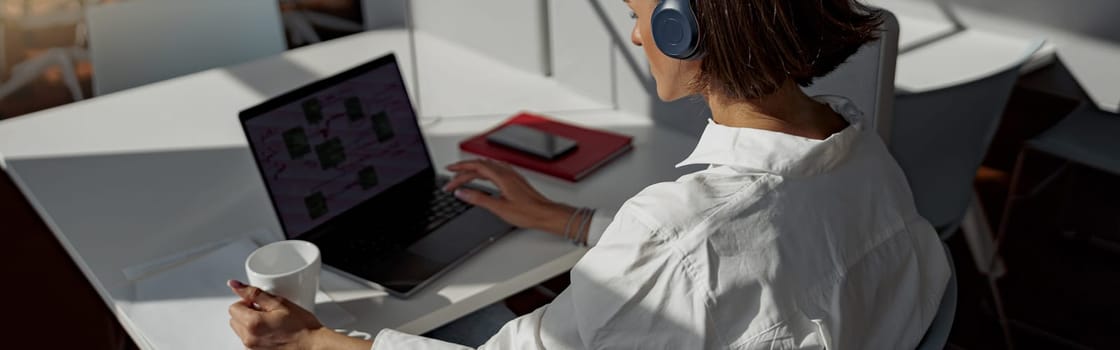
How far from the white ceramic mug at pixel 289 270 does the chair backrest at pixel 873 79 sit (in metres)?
0.76

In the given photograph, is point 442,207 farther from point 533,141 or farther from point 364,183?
point 533,141

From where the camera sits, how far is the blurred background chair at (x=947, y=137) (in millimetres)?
2023

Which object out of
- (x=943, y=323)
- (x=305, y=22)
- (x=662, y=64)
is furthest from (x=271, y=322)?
(x=305, y=22)

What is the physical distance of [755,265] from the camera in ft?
3.55

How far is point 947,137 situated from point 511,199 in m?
0.94

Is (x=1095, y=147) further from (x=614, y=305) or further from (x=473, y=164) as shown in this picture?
(x=614, y=305)

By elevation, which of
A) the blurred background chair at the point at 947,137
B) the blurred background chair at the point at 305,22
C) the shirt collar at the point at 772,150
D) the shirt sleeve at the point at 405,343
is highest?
the shirt collar at the point at 772,150

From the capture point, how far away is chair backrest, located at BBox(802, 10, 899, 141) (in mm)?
1555

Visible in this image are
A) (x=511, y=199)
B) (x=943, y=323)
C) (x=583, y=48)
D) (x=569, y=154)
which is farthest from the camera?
(x=583, y=48)

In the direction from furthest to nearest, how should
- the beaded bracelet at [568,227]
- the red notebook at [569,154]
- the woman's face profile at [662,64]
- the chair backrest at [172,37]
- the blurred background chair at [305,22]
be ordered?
1. the blurred background chair at [305,22]
2. the chair backrest at [172,37]
3. the red notebook at [569,154]
4. the beaded bracelet at [568,227]
5. the woman's face profile at [662,64]

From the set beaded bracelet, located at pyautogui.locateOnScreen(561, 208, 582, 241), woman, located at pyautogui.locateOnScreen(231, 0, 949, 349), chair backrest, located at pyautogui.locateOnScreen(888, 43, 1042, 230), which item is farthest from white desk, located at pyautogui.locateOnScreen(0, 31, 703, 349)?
chair backrest, located at pyautogui.locateOnScreen(888, 43, 1042, 230)

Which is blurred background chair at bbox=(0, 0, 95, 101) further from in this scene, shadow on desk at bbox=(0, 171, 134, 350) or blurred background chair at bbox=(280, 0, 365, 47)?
shadow on desk at bbox=(0, 171, 134, 350)

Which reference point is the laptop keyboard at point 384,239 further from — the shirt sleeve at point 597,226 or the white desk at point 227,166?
the shirt sleeve at point 597,226

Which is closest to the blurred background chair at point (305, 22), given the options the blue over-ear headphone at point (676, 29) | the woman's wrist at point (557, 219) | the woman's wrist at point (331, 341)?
the woman's wrist at point (557, 219)
